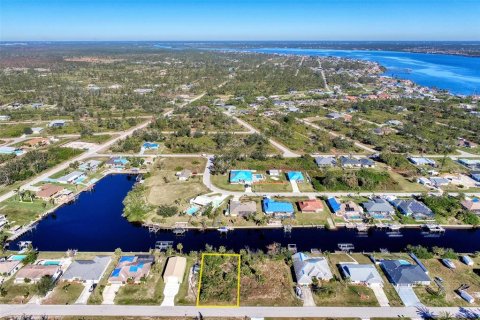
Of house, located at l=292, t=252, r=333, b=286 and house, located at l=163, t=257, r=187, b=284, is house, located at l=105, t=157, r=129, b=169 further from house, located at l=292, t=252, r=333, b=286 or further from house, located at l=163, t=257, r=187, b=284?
house, located at l=292, t=252, r=333, b=286

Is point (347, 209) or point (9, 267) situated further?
point (347, 209)

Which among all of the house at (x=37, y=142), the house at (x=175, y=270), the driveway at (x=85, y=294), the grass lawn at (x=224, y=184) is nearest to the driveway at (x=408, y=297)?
the house at (x=175, y=270)

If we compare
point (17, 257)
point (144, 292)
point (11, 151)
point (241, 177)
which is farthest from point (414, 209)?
point (11, 151)

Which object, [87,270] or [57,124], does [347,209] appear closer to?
[87,270]

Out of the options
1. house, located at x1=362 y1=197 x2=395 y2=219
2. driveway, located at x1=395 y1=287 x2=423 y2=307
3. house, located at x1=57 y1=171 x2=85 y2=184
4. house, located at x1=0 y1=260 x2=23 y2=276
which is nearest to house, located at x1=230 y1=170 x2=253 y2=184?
house, located at x1=362 y1=197 x2=395 y2=219

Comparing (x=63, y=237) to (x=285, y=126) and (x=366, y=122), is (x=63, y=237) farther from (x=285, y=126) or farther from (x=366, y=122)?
(x=366, y=122)

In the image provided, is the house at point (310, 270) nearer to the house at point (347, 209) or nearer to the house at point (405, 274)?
the house at point (405, 274)

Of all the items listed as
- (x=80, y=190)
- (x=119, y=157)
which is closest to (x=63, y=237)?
(x=80, y=190)
